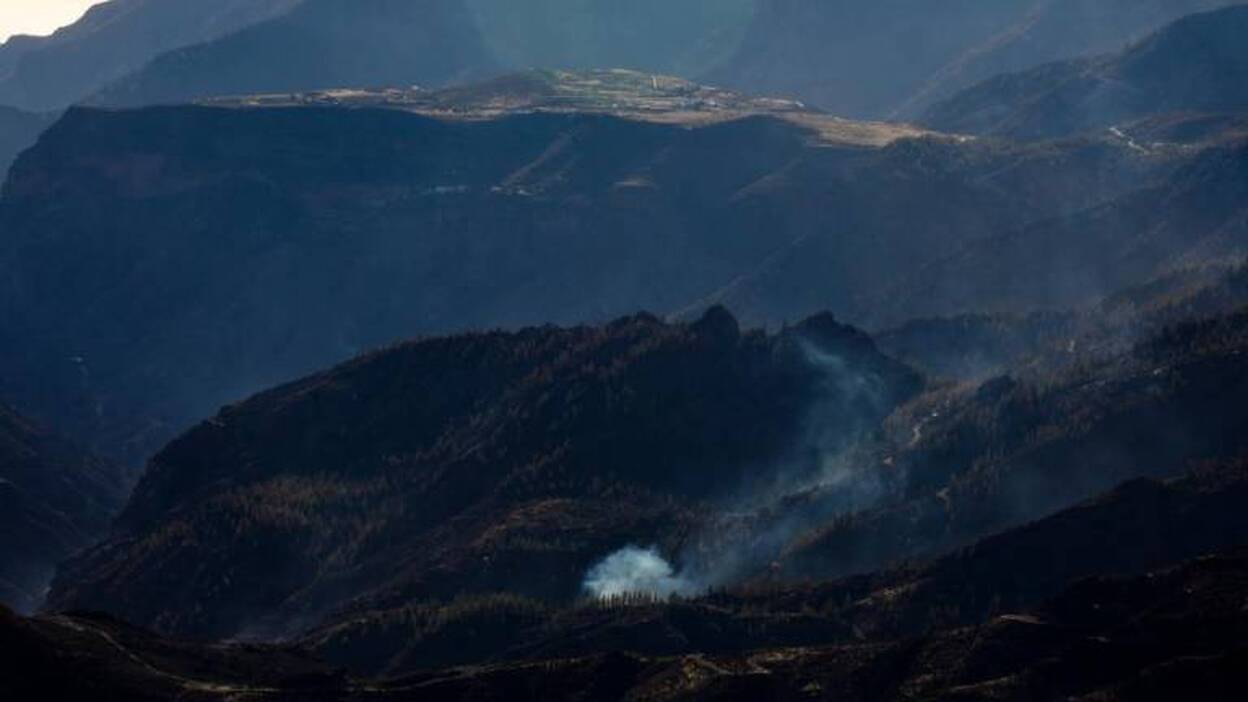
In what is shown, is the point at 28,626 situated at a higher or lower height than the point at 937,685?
higher

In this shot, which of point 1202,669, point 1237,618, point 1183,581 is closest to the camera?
point 1202,669

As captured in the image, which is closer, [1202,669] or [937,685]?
[1202,669]

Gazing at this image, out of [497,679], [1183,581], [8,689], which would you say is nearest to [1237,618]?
[1183,581]

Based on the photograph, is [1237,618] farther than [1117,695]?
Yes

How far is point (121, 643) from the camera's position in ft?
618

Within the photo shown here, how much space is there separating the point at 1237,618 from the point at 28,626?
327 feet

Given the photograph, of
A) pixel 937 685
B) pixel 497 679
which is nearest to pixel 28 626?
pixel 497 679

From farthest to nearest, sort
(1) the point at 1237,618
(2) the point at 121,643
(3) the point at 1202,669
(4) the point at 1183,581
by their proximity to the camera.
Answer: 1. (2) the point at 121,643
2. (4) the point at 1183,581
3. (1) the point at 1237,618
4. (3) the point at 1202,669

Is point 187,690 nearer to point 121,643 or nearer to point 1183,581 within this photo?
point 121,643

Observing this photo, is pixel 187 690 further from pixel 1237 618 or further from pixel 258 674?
pixel 1237 618

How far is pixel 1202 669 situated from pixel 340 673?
2970 inches

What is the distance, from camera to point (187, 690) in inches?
6924

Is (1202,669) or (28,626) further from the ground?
(28,626)

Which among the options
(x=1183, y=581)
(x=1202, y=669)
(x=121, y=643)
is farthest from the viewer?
(x=121, y=643)
